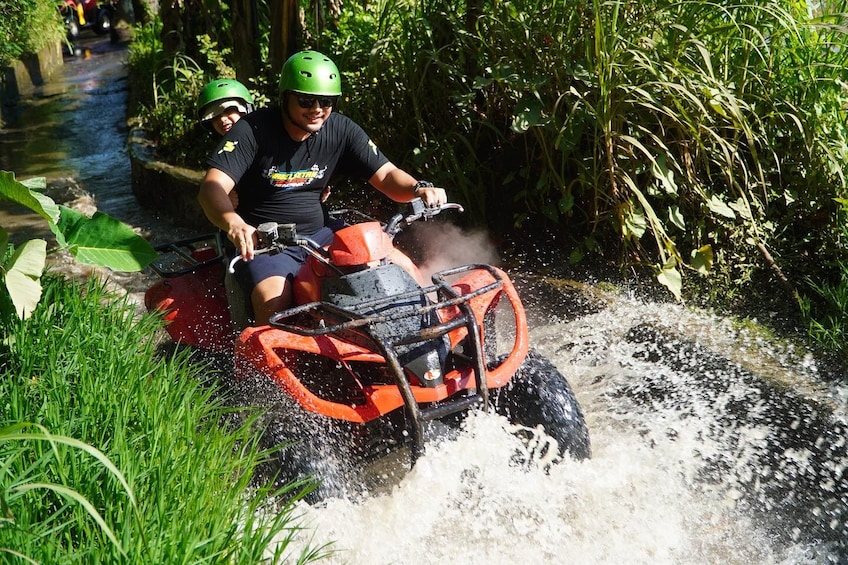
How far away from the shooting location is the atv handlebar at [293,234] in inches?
133

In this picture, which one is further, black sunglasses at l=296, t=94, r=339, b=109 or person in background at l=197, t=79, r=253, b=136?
person in background at l=197, t=79, r=253, b=136

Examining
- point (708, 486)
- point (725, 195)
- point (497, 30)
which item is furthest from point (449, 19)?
point (708, 486)

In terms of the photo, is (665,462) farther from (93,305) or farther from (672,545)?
(93,305)

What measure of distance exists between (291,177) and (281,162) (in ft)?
0.27

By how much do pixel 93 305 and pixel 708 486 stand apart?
2.71 m

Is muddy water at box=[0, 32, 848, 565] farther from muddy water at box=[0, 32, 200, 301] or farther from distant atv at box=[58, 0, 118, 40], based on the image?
distant atv at box=[58, 0, 118, 40]

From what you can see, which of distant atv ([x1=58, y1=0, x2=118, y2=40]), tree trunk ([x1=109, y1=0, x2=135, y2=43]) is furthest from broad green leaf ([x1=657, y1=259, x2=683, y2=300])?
distant atv ([x1=58, y1=0, x2=118, y2=40])

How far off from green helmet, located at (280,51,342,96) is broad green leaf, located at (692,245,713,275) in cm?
229

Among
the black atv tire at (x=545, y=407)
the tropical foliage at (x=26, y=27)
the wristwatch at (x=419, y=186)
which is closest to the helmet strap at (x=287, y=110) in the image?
the wristwatch at (x=419, y=186)

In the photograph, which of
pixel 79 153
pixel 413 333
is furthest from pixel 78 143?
pixel 413 333

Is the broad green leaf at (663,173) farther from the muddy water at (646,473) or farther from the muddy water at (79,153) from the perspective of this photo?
the muddy water at (79,153)

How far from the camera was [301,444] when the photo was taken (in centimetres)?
328

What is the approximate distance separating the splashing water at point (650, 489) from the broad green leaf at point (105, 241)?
3.79ft

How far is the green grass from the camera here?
7.47ft
